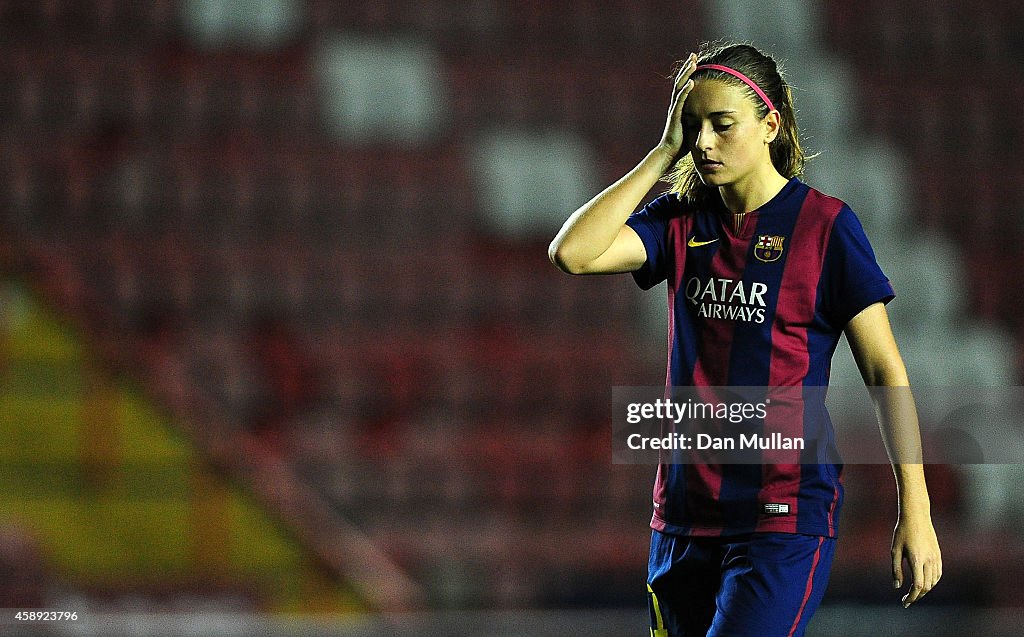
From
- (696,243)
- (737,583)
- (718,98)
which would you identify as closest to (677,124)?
(718,98)

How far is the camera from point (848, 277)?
66.5 inches

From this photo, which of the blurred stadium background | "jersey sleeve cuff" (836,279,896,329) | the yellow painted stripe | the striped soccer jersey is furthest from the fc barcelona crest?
the blurred stadium background

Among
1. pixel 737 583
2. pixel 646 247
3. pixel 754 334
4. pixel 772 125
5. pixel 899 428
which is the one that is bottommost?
pixel 737 583

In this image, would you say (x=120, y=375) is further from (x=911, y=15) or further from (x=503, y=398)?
(x=911, y=15)

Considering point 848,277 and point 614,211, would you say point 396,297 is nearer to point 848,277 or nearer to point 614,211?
point 614,211

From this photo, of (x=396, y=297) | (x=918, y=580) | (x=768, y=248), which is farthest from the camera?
(x=396, y=297)

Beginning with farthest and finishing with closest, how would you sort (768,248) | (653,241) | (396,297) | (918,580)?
(396,297) < (653,241) < (768,248) < (918,580)

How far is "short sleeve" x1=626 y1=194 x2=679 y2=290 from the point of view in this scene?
6.05 feet

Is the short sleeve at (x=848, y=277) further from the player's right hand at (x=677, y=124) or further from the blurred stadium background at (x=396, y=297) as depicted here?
the blurred stadium background at (x=396, y=297)

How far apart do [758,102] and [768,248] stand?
212 mm

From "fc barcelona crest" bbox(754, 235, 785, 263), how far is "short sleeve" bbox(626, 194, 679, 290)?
157 mm

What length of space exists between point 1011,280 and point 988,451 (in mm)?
1047

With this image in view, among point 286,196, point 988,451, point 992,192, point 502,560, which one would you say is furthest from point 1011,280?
point 286,196

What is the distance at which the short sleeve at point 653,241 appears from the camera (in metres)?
1.84
